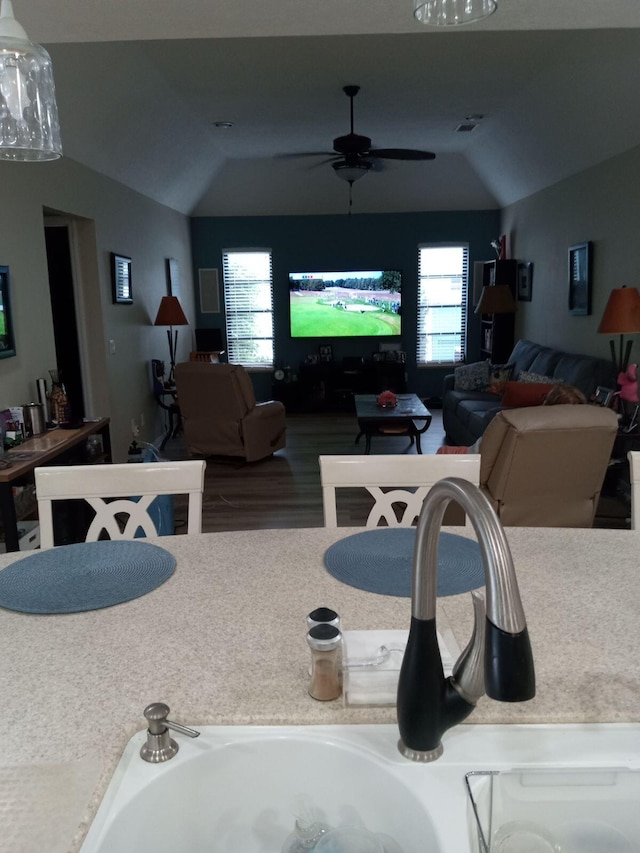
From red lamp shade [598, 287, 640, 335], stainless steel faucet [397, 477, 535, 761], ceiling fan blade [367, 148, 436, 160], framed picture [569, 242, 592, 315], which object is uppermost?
ceiling fan blade [367, 148, 436, 160]

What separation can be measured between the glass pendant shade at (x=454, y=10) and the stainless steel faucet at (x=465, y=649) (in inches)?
50.3

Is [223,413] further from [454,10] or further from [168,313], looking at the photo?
[454,10]

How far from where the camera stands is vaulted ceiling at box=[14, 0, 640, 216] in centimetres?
223

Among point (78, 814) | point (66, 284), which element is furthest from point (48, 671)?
point (66, 284)

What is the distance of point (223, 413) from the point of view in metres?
5.25

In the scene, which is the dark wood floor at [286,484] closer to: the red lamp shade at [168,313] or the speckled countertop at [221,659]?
the red lamp shade at [168,313]

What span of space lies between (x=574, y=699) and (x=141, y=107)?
16.3ft

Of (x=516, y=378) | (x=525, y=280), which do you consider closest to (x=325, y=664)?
(x=516, y=378)

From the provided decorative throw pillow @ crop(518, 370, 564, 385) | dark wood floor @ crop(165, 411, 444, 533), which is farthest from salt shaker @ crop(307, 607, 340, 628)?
decorative throw pillow @ crop(518, 370, 564, 385)

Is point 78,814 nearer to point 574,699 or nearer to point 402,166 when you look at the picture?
point 574,699

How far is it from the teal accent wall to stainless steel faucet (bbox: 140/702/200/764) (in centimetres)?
770

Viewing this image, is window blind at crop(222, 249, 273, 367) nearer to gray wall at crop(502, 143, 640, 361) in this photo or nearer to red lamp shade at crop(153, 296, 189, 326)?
red lamp shade at crop(153, 296, 189, 326)

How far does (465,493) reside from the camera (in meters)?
0.65

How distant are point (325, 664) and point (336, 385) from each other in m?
7.31
